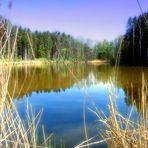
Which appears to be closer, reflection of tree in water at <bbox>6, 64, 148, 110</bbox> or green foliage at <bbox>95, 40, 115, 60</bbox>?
reflection of tree in water at <bbox>6, 64, 148, 110</bbox>

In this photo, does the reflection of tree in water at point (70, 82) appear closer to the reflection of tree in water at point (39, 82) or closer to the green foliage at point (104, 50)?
the reflection of tree in water at point (39, 82)

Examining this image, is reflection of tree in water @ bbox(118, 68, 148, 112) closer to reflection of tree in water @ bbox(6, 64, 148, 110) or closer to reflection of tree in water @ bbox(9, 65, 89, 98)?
reflection of tree in water @ bbox(6, 64, 148, 110)

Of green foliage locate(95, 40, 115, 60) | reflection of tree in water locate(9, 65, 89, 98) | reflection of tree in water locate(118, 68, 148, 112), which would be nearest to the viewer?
reflection of tree in water locate(118, 68, 148, 112)

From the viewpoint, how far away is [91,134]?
6.93 meters

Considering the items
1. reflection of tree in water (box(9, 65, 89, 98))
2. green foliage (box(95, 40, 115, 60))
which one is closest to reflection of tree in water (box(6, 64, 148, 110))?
reflection of tree in water (box(9, 65, 89, 98))

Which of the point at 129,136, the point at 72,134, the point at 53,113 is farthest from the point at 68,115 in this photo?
the point at 129,136

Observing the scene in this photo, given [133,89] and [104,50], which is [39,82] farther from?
[104,50]

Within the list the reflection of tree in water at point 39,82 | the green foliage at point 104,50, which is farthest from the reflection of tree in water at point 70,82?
the green foliage at point 104,50

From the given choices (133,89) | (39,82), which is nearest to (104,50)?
(39,82)

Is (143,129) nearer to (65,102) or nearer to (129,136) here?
(129,136)

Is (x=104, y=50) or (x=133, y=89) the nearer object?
(x=133, y=89)

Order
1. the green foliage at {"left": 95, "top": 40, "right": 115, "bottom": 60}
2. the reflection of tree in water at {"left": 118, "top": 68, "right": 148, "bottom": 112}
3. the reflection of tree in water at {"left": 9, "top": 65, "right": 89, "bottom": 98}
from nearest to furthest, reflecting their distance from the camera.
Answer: the reflection of tree in water at {"left": 118, "top": 68, "right": 148, "bottom": 112}, the reflection of tree in water at {"left": 9, "top": 65, "right": 89, "bottom": 98}, the green foliage at {"left": 95, "top": 40, "right": 115, "bottom": 60}

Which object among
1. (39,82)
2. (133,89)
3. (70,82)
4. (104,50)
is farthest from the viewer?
(104,50)

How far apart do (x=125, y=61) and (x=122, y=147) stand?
46.1 meters
